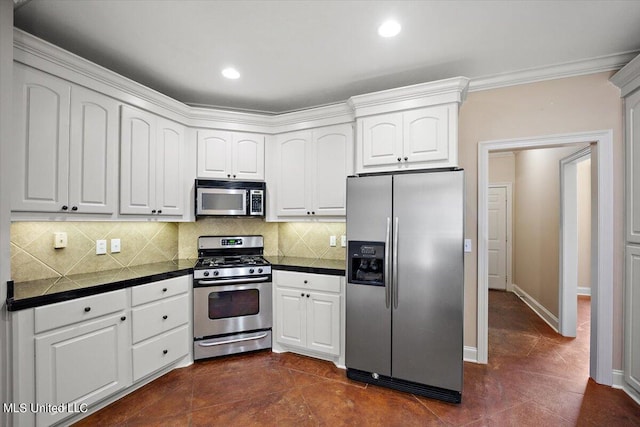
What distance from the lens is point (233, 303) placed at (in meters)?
3.01

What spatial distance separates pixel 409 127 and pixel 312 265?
5.25ft

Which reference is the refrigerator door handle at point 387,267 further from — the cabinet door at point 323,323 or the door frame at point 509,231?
the door frame at point 509,231

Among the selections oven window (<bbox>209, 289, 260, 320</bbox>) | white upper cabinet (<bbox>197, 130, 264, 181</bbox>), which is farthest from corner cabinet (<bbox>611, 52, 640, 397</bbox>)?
white upper cabinet (<bbox>197, 130, 264, 181</bbox>)

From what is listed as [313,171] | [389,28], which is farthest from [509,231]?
[389,28]

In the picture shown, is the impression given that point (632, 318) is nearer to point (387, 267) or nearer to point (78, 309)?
point (387, 267)

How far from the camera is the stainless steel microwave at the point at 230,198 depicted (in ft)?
10.3

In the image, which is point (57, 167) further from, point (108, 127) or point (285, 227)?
point (285, 227)

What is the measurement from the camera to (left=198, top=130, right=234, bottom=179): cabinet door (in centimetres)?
318

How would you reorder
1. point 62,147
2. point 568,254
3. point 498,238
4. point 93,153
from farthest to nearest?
point 498,238 → point 568,254 → point 93,153 → point 62,147

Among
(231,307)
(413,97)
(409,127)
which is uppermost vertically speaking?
(413,97)

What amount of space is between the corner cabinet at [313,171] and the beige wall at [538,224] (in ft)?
8.57

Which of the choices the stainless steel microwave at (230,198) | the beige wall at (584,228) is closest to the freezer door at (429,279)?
the stainless steel microwave at (230,198)

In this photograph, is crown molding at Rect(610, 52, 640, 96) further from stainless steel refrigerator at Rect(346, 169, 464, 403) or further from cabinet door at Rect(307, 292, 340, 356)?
cabinet door at Rect(307, 292, 340, 356)

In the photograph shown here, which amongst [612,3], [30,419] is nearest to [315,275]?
[30,419]
